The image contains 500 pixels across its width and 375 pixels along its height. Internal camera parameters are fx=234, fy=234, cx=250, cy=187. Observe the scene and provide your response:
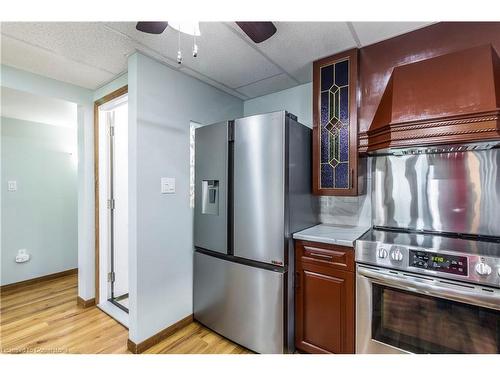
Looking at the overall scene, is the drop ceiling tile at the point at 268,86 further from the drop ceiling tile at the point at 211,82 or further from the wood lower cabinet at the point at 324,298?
the wood lower cabinet at the point at 324,298

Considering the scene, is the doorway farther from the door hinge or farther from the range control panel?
the range control panel

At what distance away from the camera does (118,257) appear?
2594mm

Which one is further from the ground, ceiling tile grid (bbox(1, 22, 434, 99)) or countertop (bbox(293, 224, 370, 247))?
ceiling tile grid (bbox(1, 22, 434, 99))

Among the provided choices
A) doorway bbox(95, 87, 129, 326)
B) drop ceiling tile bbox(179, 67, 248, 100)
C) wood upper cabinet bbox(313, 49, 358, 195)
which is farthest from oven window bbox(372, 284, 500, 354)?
doorway bbox(95, 87, 129, 326)

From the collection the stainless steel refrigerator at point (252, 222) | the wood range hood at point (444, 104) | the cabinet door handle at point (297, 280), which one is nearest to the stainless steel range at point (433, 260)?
the wood range hood at point (444, 104)

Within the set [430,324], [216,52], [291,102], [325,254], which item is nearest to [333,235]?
[325,254]

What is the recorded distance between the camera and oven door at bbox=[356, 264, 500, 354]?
46.0 inches

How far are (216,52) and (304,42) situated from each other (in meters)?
0.65

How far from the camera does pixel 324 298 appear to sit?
1.61 meters

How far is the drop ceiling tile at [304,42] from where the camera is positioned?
1.49m

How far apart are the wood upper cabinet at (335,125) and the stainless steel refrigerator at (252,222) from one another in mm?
122

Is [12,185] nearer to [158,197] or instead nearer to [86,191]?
[86,191]

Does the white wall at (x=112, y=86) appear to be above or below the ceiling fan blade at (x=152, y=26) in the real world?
above
